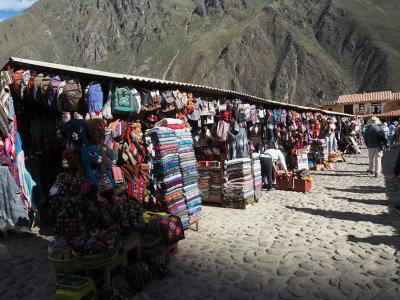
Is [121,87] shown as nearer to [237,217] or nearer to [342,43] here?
[237,217]

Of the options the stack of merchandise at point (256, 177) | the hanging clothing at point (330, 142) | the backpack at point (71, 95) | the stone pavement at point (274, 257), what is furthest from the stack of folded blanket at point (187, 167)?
the hanging clothing at point (330, 142)

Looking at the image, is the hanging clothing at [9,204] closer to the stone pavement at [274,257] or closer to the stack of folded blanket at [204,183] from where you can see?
the stone pavement at [274,257]

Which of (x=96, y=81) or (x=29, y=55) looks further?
(x=29, y=55)

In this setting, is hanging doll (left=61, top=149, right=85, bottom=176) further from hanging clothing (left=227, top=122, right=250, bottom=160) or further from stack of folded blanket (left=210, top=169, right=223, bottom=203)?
hanging clothing (left=227, top=122, right=250, bottom=160)

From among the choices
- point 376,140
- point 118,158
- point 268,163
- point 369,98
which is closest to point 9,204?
point 118,158

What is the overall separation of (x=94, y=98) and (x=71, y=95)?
0.38 m

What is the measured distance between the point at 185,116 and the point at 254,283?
372cm

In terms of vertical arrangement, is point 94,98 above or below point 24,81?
below

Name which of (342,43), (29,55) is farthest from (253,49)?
(29,55)

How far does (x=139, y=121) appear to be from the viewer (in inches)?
221

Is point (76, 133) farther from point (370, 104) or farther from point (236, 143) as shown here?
point (370, 104)

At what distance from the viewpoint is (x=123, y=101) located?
188 inches

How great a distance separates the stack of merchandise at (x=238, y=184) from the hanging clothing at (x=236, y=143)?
0.30m

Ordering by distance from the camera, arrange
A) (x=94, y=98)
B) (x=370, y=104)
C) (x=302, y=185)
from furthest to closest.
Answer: (x=370, y=104) < (x=302, y=185) < (x=94, y=98)
